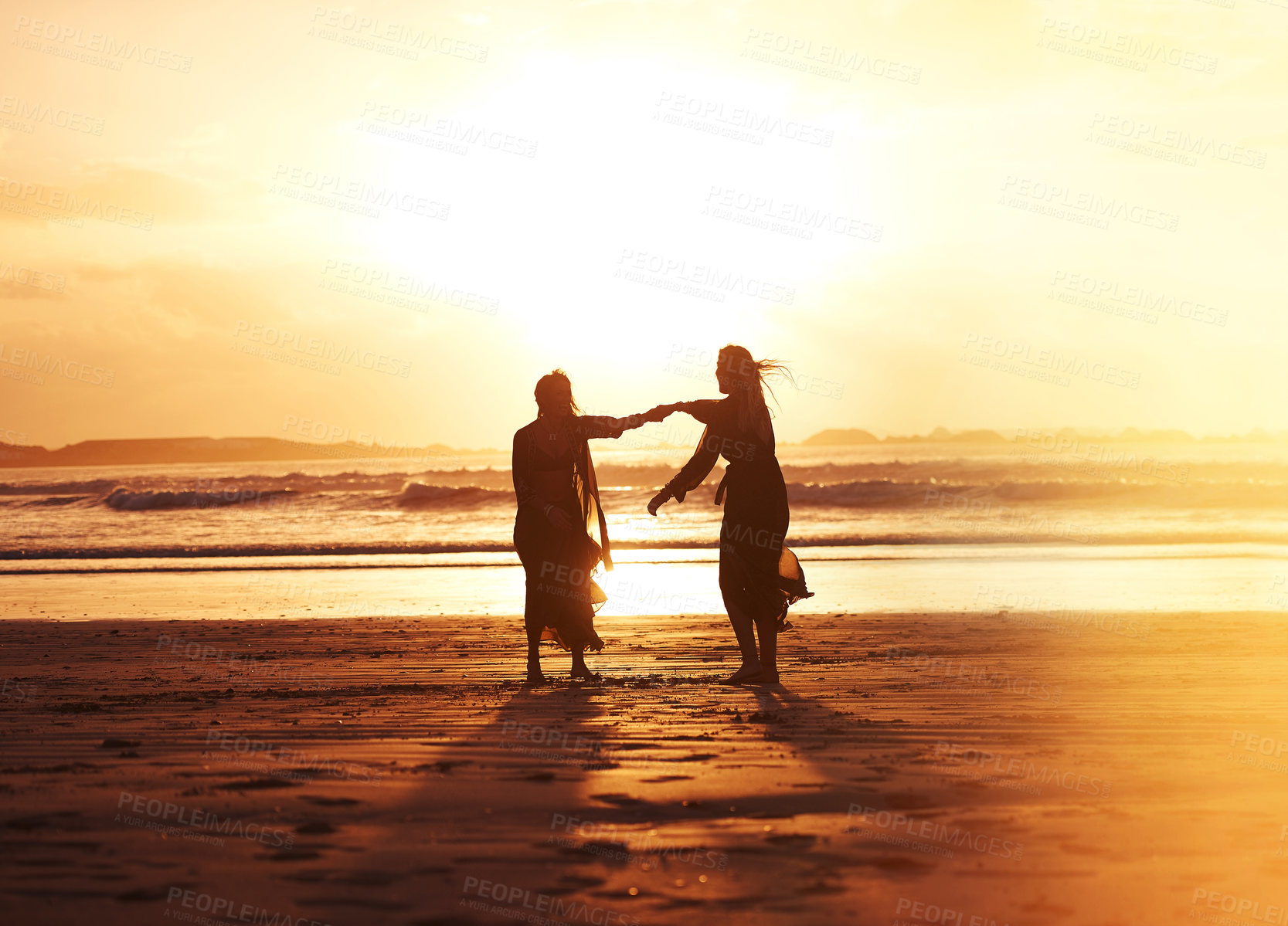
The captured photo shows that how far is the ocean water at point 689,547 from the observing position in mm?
13578

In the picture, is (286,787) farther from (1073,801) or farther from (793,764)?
(1073,801)

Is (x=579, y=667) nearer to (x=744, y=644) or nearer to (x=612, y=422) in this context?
(x=744, y=644)

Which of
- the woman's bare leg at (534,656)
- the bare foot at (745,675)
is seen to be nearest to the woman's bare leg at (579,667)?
the woman's bare leg at (534,656)

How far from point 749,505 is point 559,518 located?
1.38 metres

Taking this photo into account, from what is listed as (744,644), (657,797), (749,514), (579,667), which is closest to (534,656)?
(579,667)

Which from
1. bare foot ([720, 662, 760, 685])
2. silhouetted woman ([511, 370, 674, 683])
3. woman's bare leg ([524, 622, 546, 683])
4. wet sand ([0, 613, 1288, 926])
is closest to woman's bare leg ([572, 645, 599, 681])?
silhouetted woman ([511, 370, 674, 683])

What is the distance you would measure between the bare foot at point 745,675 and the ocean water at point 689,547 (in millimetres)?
4898

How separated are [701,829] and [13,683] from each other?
6088 millimetres

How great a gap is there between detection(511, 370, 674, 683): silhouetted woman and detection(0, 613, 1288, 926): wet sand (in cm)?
42

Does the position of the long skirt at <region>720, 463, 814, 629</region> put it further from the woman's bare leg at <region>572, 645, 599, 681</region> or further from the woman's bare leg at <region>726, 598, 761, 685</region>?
the woman's bare leg at <region>572, 645, 599, 681</region>

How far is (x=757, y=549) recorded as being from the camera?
720 centimetres

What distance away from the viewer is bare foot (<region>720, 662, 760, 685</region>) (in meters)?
7.01

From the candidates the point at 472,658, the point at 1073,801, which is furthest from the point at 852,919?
the point at 472,658

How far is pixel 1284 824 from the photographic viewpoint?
12.0 ft
